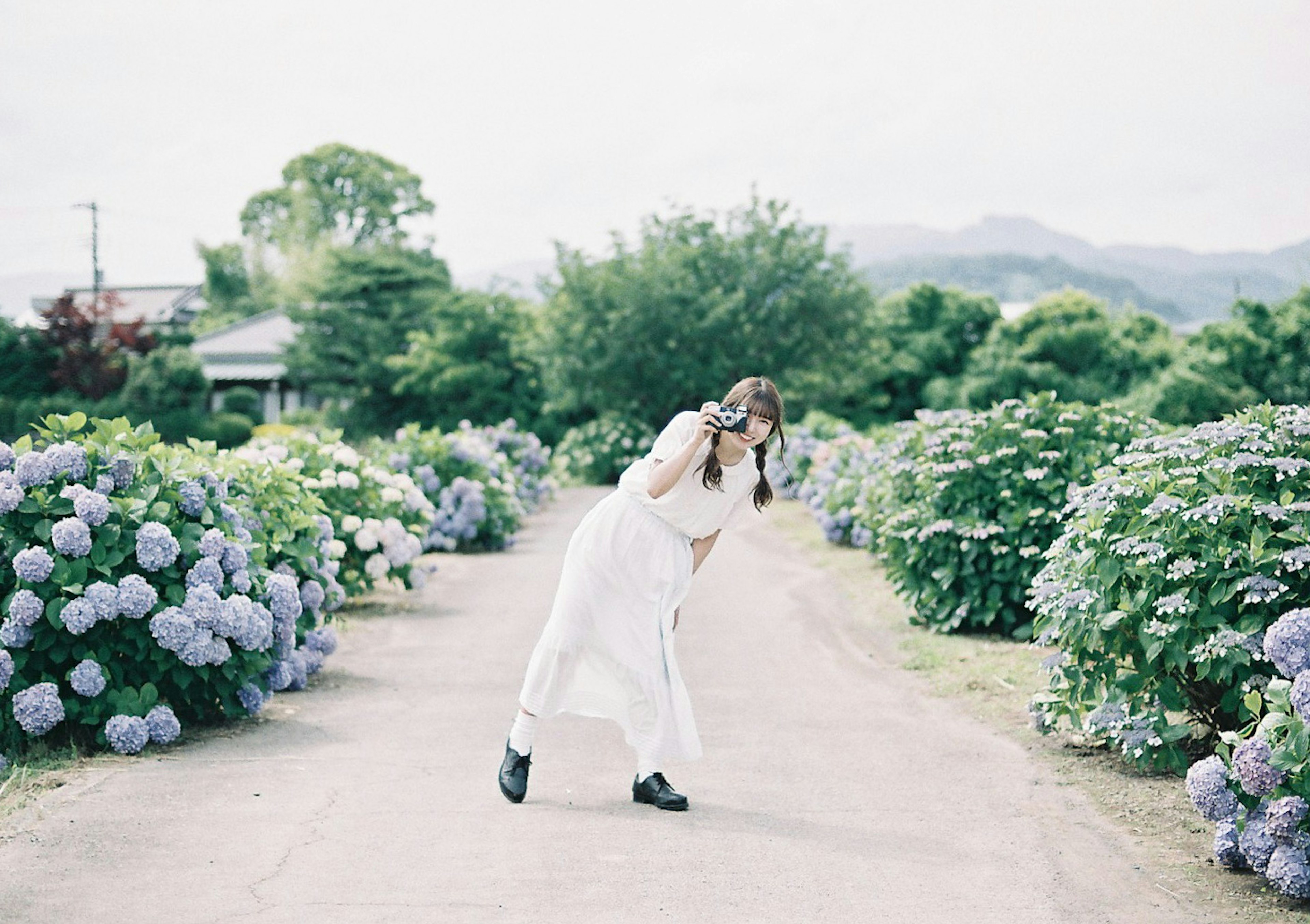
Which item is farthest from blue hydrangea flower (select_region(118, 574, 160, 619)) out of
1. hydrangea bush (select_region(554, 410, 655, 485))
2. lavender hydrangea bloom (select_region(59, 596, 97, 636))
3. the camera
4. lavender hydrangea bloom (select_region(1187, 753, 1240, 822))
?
hydrangea bush (select_region(554, 410, 655, 485))

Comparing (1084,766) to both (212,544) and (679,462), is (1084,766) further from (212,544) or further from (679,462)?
(212,544)

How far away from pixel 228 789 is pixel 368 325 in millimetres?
38584

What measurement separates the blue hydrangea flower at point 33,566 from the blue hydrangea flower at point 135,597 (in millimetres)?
321

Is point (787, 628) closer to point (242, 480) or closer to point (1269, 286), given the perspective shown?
point (242, 480)

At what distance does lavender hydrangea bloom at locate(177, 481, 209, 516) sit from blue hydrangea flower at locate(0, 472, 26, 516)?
2.36ft

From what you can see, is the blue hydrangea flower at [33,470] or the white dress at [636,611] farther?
the blue hydrangea flower at [33,470]

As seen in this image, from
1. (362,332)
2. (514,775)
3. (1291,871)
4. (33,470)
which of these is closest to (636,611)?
(514,775)

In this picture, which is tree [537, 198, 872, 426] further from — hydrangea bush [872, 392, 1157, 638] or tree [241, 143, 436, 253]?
tree [241, 143, 436, 253]

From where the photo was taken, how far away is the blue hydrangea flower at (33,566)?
19.4ft

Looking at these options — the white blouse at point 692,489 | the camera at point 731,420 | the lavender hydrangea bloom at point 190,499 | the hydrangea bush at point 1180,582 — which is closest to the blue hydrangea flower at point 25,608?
the lavender hydrangea bloom at point 190,499

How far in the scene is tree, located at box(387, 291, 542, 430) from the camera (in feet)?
129

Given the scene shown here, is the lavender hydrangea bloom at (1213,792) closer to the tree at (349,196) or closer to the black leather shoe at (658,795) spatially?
the black leather shoe at (658,795)

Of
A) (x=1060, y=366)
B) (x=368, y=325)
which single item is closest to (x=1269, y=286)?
(x=1060, y=366)

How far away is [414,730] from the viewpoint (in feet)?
22.4
